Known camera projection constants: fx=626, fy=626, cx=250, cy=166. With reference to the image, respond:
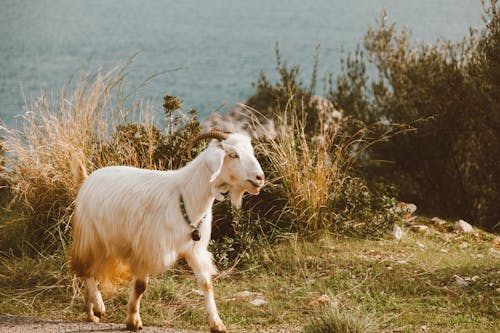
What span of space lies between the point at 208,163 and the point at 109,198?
84 cm

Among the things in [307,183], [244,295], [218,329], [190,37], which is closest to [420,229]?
[307,183]

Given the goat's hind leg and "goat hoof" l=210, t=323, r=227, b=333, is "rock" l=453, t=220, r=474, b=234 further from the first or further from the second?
the goat's hind leg

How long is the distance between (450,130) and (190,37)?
31767mm

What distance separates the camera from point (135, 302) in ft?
14.2

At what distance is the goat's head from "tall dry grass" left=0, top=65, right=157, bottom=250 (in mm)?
2405

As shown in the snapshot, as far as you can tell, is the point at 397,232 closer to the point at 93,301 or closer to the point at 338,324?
the point at 338,324

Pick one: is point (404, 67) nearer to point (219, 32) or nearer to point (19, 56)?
point (19, 56)

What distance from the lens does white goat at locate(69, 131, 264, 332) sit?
3969mm

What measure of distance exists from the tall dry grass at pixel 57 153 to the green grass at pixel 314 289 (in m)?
0.37

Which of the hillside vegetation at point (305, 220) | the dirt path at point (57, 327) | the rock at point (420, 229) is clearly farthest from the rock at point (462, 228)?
the dirt path at point (57, 327)

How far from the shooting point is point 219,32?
4056cm

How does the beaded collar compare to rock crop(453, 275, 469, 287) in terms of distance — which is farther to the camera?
rock crop(453, 275, 469, 287)

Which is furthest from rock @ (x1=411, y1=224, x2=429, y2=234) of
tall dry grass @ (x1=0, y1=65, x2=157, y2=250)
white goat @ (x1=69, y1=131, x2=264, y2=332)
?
white goat @ (x1=69, y1=131, x2=264, y2=332)

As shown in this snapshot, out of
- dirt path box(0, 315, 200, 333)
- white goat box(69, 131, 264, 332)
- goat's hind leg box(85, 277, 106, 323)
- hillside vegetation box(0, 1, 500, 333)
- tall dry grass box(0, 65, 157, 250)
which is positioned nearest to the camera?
white goat box(69, 131, 264, 332)
